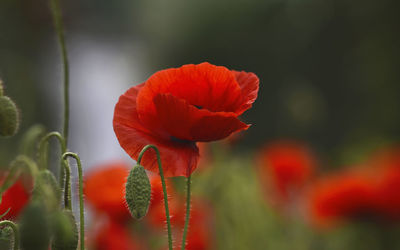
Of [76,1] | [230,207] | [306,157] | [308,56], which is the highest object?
[76,1]

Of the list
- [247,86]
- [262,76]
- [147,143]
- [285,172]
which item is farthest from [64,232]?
[262,76]

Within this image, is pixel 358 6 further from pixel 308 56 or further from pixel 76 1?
pixel 76 1

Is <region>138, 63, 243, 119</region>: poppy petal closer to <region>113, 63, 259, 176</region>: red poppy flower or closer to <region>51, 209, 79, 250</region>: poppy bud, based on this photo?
<region>113, 63, 259, 176</region>: red poppy flower

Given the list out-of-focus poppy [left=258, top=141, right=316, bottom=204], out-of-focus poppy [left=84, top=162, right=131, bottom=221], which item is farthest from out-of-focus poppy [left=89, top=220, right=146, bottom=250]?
out-of-focus poppy [left=258, top=141, right=316, bottom=204]

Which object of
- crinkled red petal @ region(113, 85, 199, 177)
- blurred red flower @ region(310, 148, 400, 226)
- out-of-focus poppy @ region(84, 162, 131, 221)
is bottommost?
crinkled red petal @ region(113, 85, 199, 177)

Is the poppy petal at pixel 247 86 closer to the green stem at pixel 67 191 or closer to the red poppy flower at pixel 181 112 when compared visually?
the red poppy flower at pixel 181 112

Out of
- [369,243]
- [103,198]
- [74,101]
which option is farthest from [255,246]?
[74,101]
